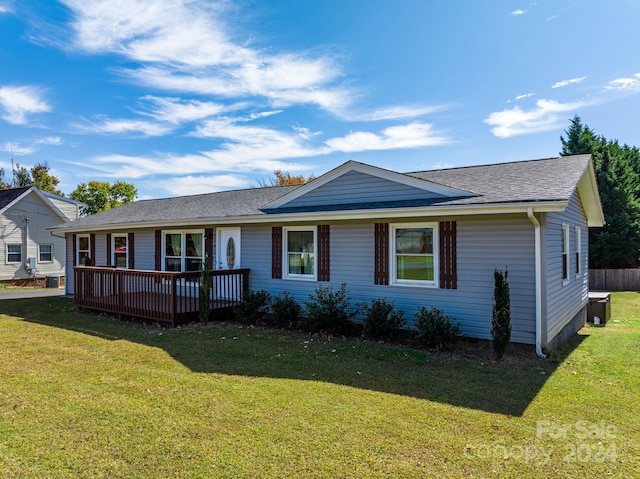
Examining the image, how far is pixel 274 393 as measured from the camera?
5.02m

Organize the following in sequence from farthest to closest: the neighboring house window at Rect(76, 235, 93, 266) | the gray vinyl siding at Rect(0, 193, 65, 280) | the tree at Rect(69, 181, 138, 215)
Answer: the tree at Rect(69, 181, 138, 215) → the gray vinyl siding at Rect(0, 193, 65, 280) → the neighboring house window at Rect(76, 235, 93, 266)

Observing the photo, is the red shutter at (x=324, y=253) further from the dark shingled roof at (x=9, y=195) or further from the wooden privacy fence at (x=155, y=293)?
the dark shingled roof at (x=9, y=195)

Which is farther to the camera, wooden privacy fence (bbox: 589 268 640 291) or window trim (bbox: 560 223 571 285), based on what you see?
wooden privacy fence (bbox: 589 268 640 291)

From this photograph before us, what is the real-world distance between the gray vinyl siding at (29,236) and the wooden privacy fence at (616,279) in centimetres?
3018

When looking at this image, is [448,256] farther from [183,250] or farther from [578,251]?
[183,250]

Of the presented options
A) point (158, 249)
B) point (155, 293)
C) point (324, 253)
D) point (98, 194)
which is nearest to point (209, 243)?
point (155, 293)

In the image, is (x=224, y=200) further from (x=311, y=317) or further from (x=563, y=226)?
(x=563, y=226)

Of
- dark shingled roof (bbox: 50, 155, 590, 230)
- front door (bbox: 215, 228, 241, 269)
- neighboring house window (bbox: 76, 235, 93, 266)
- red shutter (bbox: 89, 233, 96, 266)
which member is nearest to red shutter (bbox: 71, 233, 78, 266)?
neighboring house window (bbox: 76, 235, 93, 266)

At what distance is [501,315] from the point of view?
21.8 ft

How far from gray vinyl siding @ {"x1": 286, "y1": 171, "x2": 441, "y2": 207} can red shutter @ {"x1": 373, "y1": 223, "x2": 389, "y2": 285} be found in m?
0.80

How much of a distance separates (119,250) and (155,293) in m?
5.09

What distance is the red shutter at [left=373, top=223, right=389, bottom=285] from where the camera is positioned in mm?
8414

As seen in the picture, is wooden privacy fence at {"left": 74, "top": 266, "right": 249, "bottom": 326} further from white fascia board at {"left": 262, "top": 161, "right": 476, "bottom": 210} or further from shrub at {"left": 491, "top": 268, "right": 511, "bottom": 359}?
shrub at {"left": 491, "top": 268, "right": 511, "bottom": 359}

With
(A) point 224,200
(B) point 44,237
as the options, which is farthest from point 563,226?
(B) point 44,237
